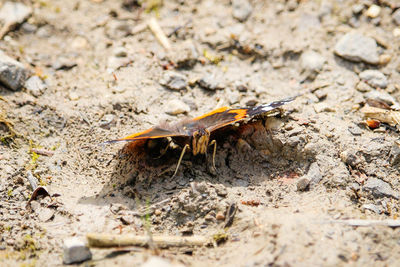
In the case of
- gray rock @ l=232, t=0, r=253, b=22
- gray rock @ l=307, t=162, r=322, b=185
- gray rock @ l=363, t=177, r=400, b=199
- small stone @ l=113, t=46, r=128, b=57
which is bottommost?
gray rock @ l=363, t=177, r=400, b=199

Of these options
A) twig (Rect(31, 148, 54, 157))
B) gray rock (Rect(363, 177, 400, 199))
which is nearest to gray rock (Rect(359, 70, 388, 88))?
gray rock (Rect(363, 177, 400, 199))

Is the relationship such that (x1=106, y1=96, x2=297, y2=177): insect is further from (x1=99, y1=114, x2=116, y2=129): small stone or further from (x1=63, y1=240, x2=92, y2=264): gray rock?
(x1=63, y1=240, x2=92, y2=264): gray rock

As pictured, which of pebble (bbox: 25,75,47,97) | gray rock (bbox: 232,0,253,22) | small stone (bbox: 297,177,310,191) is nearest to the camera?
small stone (bbox: 297,177,310,191)

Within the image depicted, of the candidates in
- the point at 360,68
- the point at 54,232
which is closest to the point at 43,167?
the point at 54,232

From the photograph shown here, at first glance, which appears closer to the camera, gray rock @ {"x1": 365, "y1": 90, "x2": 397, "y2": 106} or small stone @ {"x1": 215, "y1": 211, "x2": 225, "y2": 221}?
small stone @ {"x1": 215, "y1": 211, "x2": 225, "y2": 221}

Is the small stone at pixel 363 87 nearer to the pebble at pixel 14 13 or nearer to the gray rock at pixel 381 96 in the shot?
the gray rock at pixel 381 96

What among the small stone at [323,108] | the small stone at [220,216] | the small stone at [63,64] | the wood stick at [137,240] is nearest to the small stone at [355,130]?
the small stone at [323,108]

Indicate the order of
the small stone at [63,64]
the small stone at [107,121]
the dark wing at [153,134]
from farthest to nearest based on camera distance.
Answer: the small stone at [63,64], the small stone at [107,121], the dark wing at [153,134]
